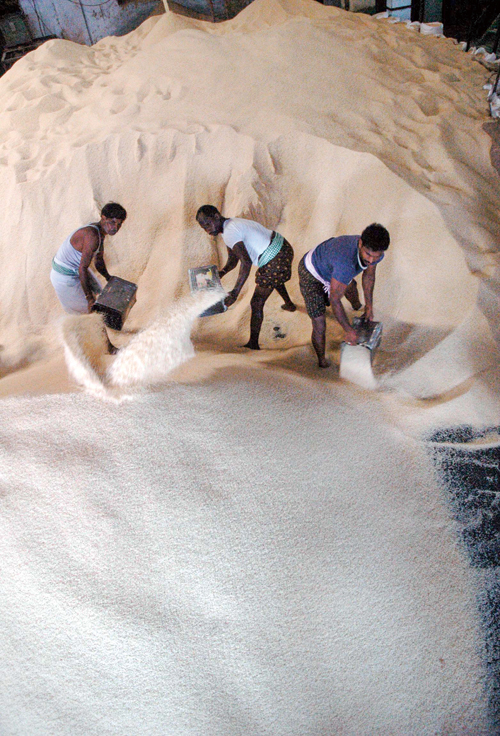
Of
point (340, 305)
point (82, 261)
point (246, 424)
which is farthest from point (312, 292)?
point (82, 261)

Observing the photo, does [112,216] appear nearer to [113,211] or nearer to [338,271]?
[113,211]

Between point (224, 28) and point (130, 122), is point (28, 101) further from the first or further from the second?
point (224, 28)

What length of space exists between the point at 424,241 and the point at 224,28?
12.1 ft

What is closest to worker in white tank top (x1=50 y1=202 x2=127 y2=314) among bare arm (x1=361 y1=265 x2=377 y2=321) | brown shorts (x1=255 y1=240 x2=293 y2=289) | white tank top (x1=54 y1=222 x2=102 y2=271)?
white tank top (x1=54 y1=222 x2=102 y2=271)

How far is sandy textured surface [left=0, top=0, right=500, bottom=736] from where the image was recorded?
4.40 feet

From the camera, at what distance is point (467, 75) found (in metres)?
4.36

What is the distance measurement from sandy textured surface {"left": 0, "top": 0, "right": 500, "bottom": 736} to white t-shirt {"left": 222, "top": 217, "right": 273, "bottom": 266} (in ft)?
1.85

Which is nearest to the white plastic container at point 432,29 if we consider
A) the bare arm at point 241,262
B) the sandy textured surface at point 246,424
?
the sandy textured surface at point 246,424

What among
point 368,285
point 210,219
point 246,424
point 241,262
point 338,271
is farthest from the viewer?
point 241,262

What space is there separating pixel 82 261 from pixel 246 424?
1.46m

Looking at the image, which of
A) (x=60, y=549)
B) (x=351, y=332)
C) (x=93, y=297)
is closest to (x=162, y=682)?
(x=60, y=549)

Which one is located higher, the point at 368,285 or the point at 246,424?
the point at 368,285

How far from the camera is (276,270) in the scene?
2523mm

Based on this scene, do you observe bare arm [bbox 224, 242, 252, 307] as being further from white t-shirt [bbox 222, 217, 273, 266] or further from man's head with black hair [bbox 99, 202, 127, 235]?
man's head with black hair [bbox 99, 202, 127, 235]
